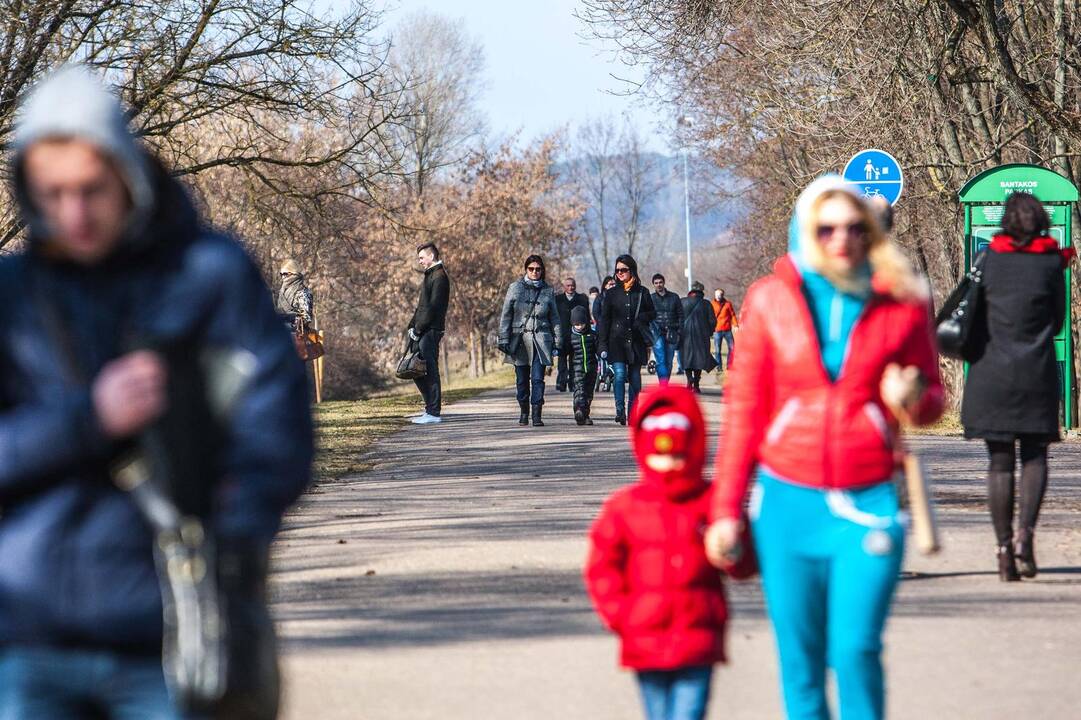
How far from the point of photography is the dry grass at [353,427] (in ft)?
48.6

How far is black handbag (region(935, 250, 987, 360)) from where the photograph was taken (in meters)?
8.38

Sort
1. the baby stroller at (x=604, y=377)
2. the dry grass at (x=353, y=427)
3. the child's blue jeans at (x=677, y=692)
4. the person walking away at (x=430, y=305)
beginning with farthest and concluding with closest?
the baby stroller at (x=604, y=377) → the person walking away at (x=430, y=305) → the dry grass at (x=353, y=427) → the child's blue jeans at (x=677, y=692)

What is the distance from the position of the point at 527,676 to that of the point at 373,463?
8861mm

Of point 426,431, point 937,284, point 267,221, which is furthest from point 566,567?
point 937,284

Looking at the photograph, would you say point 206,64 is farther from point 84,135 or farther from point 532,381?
point 84,135

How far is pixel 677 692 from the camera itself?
171 inches

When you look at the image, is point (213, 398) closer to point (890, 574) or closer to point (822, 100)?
point (890, 574)

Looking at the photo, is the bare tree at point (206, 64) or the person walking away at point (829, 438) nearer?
the person walking away at point (829, 438)

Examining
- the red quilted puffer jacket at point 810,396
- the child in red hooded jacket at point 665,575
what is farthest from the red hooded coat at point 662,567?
the red quilted puffer jacket at point 810,396

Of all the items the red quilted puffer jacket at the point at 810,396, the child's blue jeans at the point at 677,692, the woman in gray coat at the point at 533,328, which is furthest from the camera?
the woman in gray coat at the point at 533,328

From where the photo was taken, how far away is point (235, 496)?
8.74 feet

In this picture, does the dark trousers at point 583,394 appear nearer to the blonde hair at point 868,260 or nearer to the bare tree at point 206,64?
the bare tree at point 206,64

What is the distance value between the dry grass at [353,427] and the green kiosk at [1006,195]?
21.9 feet

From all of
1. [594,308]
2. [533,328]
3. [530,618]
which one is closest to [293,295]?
[533,328]
